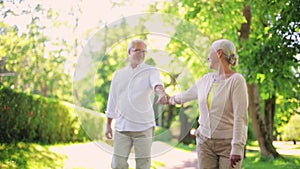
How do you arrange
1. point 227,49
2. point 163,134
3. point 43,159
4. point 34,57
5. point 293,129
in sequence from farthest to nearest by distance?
point 293,129 < point 34,57 < point 43,159 < point 227,49 < point 163,134

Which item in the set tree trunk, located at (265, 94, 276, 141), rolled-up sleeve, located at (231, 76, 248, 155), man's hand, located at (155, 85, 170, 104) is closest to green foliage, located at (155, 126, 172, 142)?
man's hand, located at (155, 85, 170, 104)

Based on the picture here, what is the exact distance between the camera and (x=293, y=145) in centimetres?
824

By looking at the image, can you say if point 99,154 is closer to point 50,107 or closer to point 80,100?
point 50,107

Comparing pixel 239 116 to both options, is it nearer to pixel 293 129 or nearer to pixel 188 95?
pixel 188 95

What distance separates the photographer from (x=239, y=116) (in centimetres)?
198

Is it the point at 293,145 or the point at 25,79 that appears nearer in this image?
the point at 25,79

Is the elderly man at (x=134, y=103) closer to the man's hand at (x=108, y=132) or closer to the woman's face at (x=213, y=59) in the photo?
the man's hand at (x=108, y=132)

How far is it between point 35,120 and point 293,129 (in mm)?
5161

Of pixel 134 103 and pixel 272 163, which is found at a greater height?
pixel 134 103

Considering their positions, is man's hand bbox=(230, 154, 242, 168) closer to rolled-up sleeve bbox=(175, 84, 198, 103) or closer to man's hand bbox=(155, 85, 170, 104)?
rolled-up sleeve bbox=(175, 84, 198, 103)

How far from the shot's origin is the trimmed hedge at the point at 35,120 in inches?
211

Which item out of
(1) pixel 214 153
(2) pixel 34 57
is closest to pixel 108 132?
(1) pixel 214 153

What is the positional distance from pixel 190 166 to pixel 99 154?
1.38 metres

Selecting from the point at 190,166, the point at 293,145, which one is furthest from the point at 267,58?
the point at 293,145
